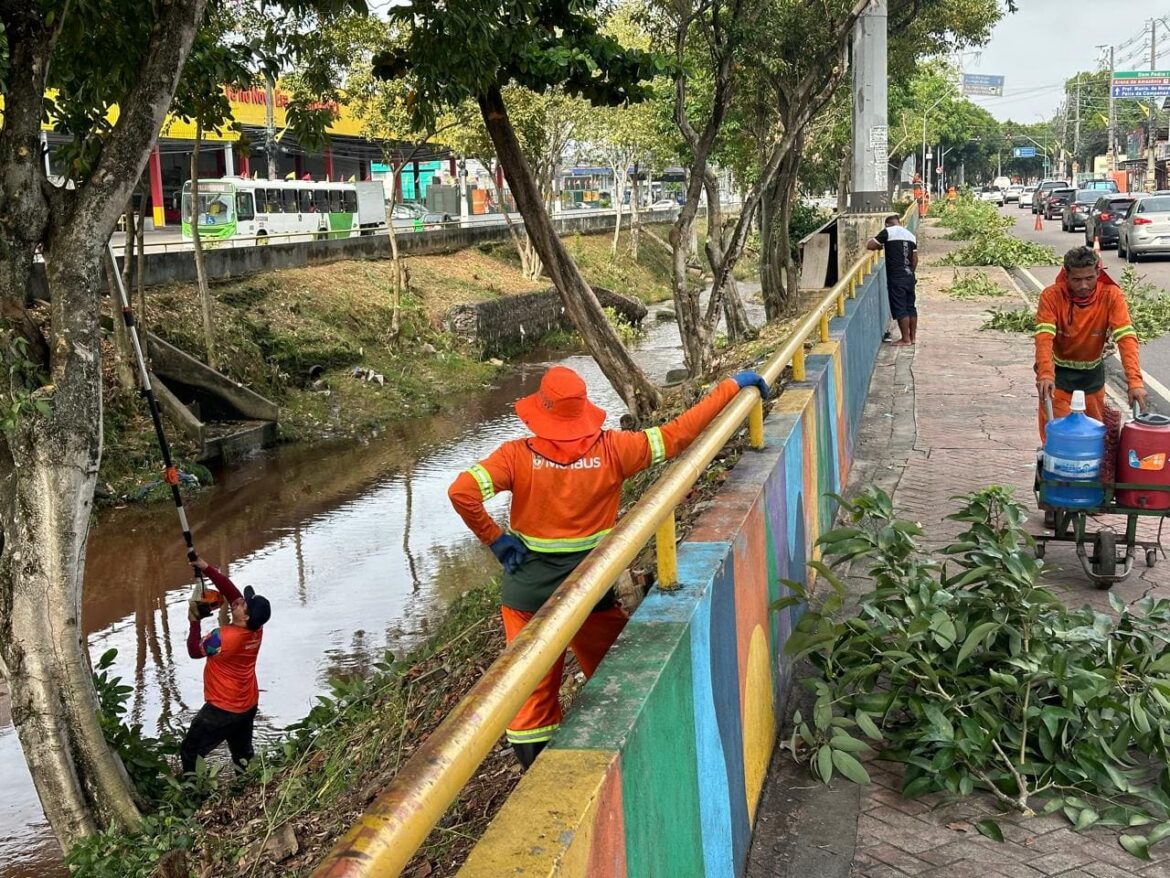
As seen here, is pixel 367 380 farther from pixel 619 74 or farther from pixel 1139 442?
pixel 1139 442

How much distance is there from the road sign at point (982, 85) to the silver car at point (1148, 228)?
77442 mm

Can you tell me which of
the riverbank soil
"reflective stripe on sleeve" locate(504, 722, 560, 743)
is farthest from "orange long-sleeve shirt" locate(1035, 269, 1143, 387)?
the riverbank soil

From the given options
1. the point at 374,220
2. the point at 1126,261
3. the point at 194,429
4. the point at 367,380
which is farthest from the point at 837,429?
the point at 374,220

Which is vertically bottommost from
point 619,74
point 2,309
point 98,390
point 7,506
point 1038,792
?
point 1038,792

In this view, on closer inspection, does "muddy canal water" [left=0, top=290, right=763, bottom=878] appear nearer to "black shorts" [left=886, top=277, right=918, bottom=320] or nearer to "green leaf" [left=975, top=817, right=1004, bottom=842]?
"black shorts" [left=886, top=277, right=918, bottom=320]

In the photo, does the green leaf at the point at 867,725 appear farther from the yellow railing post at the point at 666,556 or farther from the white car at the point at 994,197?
the white car at the point at 994,197

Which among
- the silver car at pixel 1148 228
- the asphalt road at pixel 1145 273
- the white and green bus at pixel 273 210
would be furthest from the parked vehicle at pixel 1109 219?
the white and green bus at pixel 273 210

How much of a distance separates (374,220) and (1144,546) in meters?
39.6

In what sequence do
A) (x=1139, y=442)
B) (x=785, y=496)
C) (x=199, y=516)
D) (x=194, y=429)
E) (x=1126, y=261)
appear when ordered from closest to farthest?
(x=785, y=496), (x=1139, y=442), (x=199, y=516), (x=194, y=429), (x=1126, y=261)

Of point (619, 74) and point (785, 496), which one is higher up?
point (619, 74)

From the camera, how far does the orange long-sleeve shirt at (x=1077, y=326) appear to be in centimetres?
702

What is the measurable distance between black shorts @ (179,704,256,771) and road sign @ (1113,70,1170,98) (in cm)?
8527

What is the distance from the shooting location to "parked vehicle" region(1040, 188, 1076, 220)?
48.7 m

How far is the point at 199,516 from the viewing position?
15836mm
